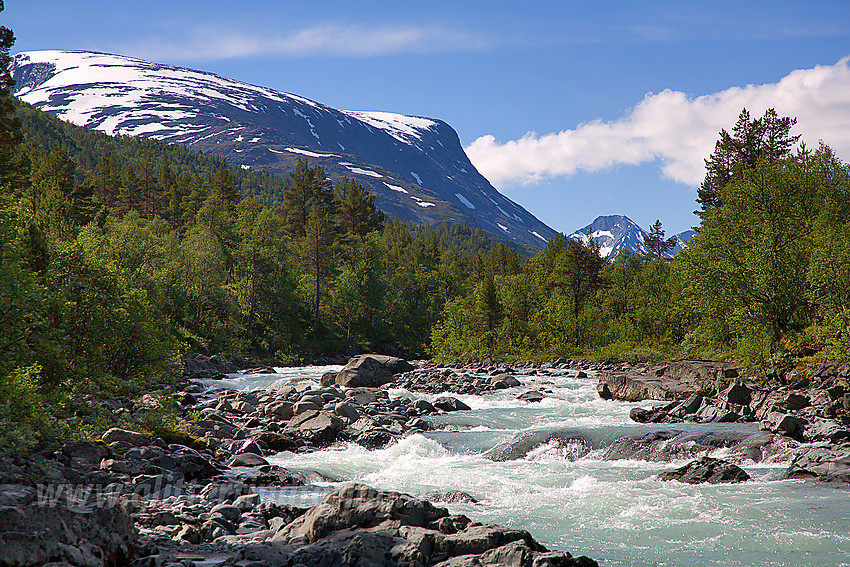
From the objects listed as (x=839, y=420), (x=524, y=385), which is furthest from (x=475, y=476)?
(x=524, y=385)

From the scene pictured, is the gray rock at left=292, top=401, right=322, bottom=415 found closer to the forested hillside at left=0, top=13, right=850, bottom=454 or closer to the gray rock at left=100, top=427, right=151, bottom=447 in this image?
the forested hillside at left=0, top=13, right=850, bottom=454

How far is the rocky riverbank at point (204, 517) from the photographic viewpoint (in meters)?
7.97

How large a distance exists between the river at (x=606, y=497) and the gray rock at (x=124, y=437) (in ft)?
14.2

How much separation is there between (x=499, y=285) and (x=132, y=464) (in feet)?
210

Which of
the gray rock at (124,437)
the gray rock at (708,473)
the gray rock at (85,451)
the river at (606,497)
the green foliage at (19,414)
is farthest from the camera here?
the gray rock at (124,437)

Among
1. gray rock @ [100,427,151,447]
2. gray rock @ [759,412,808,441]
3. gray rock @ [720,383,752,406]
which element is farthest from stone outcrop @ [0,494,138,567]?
gray rock @ [720,383,752,406]

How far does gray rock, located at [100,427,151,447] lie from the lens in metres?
16.4

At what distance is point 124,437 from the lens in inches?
652

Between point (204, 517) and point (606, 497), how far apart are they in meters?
10.1

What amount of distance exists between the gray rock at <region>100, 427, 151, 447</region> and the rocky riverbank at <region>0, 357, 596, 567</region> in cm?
3

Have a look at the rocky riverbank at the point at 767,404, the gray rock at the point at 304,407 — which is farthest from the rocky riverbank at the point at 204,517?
the rocky riverbank at the point at 767,404

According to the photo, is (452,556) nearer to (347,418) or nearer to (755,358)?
(347,418)

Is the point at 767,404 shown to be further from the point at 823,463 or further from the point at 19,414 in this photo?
the point at 19,414

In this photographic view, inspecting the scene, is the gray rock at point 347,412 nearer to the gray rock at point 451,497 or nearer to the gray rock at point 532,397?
the gray rock at point 451,497
